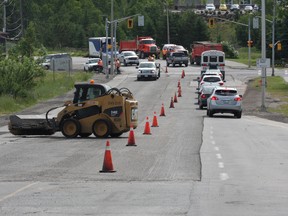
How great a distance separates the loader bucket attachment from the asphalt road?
0.31 meters

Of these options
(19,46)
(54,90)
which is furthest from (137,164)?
(19,46)

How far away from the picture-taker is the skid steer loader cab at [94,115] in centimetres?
2948

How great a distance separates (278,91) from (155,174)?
45.7m

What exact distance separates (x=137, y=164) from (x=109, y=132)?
28.3 feet

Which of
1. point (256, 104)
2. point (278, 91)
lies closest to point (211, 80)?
point (256, 104)

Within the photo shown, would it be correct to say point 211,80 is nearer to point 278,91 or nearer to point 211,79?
point 211,79

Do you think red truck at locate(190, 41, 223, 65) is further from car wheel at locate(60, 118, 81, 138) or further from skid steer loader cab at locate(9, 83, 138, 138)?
car wheel at locate(60, 118, 81, 138)

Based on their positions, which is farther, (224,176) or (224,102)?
(224,102)

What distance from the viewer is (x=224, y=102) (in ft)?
143

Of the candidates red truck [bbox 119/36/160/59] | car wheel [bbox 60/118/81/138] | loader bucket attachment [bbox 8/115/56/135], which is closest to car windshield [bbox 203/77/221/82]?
loader bucket attachment [bbox 8/115/56/135]

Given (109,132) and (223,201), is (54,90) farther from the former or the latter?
(223,201)

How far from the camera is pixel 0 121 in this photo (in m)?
39.4

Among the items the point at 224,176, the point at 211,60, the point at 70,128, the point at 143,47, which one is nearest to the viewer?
the point at 224,176

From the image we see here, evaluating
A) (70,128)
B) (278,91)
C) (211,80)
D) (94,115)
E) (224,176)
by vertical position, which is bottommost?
(278,91)
